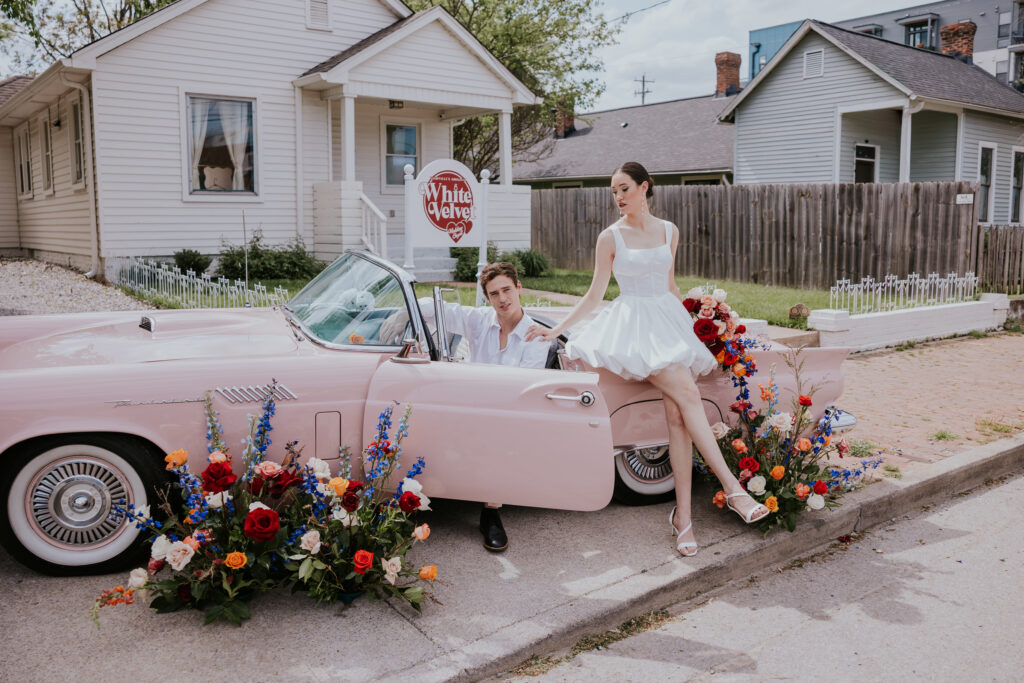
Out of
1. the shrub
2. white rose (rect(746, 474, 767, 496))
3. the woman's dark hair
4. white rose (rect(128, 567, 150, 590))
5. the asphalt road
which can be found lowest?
the asphalt road

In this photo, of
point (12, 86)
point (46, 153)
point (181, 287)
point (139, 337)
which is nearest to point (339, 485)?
point (139, 337)

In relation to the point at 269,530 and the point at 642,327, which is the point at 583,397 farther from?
the point at 269,530

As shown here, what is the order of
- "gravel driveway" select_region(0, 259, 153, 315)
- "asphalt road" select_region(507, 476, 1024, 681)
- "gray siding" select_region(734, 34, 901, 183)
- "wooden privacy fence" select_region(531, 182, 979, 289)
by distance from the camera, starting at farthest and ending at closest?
"gray siding" select_region(734, 34, 901, 183)
"wooden privacy fence" select_region(531, 182, 979, 289)
"gravel driveway" select_region(0, 259, 153, 315)
"asphalt road" select_region(507, 476, 1024, 681)

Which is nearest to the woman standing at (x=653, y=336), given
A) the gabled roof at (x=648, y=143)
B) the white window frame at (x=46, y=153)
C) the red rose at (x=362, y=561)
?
the red rose at (x=362, y=561)

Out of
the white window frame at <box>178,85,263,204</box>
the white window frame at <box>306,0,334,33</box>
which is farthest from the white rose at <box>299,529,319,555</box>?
the white window frame at <box>306,0,334,33</box>

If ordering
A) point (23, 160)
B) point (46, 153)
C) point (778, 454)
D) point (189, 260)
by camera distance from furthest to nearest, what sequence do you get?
point (23, 160) < point (46, 153) < point (189, 260) < point (778, 454)

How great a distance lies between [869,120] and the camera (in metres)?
21.1

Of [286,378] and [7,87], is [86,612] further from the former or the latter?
[7,87]

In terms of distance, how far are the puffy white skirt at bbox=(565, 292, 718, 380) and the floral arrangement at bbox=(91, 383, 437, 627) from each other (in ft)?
3.85

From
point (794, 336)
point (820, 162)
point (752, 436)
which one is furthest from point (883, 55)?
point (752, 436)

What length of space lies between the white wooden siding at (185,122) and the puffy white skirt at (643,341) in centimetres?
1165

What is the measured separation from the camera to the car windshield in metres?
4.27

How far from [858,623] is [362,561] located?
7.00ft

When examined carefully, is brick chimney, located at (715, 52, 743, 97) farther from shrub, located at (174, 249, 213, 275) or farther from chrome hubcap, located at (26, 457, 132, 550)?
chrome hubcap, located at (26, 457, 132, 550)
